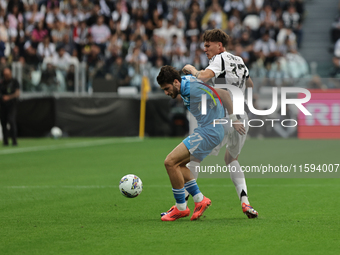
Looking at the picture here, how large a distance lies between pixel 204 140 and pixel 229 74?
32.0 inches

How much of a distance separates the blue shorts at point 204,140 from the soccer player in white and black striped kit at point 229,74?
21 cm

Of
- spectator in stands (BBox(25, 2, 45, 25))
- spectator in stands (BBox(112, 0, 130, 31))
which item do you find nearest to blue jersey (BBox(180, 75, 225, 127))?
spectator in stands (BBox(112, 0, 130, 31))

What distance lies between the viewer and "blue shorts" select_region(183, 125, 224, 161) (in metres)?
6.41

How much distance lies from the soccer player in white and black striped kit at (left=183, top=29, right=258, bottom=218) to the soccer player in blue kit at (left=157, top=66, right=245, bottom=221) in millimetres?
164

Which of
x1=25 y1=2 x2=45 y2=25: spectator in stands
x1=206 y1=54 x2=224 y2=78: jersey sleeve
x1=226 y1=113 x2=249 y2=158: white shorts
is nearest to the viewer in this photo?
x1=206 y1=54 x2=224 y2=78: jersey sleeve

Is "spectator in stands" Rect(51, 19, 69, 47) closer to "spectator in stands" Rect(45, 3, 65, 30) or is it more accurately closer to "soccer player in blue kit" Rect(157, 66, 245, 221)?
"spectator in stands" Rect(45, 3, 65, 30)

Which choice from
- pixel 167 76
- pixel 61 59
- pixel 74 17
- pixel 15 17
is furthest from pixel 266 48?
pixel 167 76

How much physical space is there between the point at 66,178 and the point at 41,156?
14.5 feet

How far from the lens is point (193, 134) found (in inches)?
254

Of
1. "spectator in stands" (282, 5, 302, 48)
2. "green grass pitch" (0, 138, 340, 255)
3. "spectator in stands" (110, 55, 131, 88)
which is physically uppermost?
"spectator in stands" (282, 5, 302, 48)

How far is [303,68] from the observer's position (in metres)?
20.4

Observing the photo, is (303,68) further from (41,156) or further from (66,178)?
(66,178)

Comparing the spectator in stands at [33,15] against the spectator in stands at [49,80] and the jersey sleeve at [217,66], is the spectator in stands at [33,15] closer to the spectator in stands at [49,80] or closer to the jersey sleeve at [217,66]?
the spectator in stands at [49,80]

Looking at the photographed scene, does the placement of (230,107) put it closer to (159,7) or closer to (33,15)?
(159,7)
